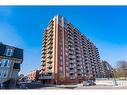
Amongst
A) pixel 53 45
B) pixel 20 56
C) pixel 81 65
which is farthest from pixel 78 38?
pixel 20 56

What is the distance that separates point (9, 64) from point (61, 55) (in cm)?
1524

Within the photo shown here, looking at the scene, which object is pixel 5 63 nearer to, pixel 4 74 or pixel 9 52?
pixel 4 74

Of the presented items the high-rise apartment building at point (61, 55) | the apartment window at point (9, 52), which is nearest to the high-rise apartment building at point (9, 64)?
the apartment window at point (9, 52)

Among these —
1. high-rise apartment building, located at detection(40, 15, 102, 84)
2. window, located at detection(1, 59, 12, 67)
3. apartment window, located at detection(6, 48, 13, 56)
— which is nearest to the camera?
window, located at detection(1, 59, 12, 67)

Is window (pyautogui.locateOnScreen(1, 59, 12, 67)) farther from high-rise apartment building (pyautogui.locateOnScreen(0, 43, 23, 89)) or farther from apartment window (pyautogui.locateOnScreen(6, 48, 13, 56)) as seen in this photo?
apartment window (pyautogui.locateOnScreen(6, 48, 13, 56))

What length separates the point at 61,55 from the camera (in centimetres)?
2719

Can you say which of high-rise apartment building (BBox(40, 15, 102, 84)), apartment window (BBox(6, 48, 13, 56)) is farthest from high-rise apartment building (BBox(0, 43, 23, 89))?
high-rise apartment building (BBox(40, 15, 102, 84))

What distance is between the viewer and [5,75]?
12078mm

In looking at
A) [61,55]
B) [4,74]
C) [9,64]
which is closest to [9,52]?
[9,64]

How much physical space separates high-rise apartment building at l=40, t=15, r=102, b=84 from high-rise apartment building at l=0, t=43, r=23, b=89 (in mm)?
13083

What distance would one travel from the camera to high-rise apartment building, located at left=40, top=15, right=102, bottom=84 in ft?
86.4
